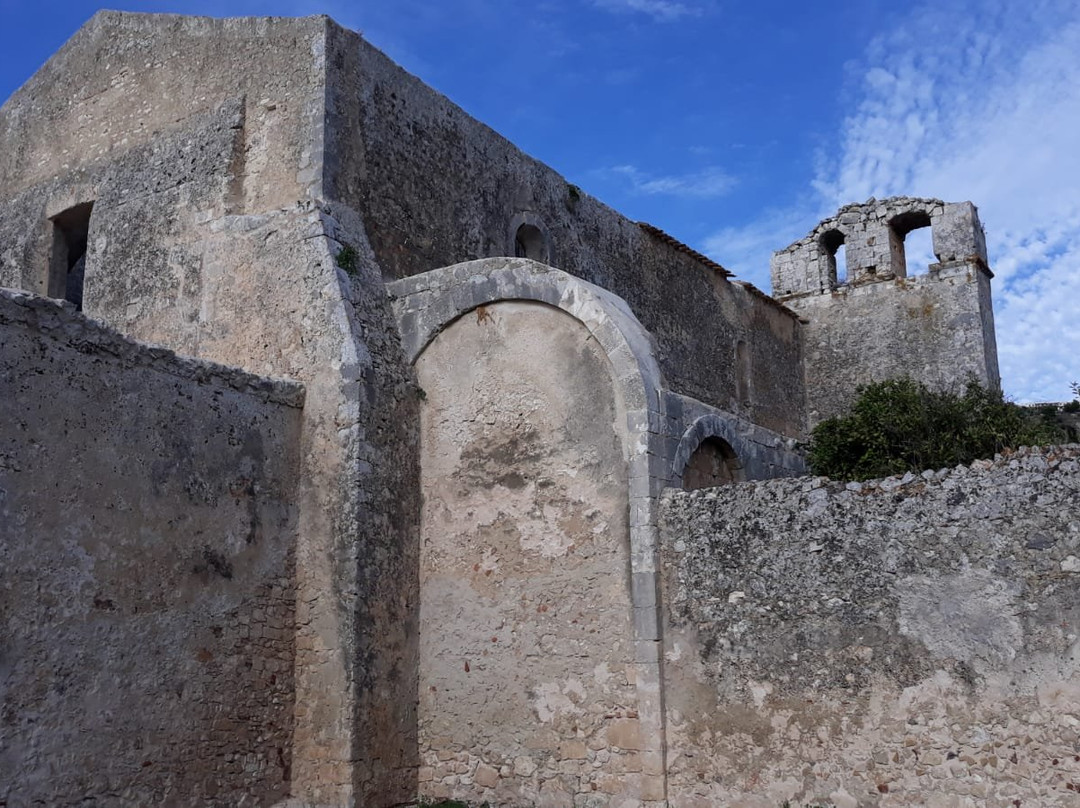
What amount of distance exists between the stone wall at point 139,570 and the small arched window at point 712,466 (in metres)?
3.41

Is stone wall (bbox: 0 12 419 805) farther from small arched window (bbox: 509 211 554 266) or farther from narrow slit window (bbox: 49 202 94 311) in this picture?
small arched window (bbox: 509 211 554 266)

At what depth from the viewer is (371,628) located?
9047 millimetres

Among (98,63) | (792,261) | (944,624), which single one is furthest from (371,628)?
(792,261)

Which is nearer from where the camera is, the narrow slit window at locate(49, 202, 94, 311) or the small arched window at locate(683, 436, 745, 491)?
the small arched window at locate(683, 436, 745, 491)

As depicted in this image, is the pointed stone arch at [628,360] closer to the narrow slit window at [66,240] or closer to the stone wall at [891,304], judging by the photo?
the narrow slit window at [66,240]

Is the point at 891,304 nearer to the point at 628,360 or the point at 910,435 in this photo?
the point at 910,435

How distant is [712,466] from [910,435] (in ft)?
14.5

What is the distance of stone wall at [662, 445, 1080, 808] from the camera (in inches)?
281

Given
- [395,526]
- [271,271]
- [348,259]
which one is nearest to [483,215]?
[348,259]

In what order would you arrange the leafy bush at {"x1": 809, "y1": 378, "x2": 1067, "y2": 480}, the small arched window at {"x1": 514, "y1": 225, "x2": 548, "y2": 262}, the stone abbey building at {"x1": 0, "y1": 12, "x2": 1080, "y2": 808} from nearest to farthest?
1. the stone abbey building at {"x1": 0, "y1": 12, "x2": 1080, "y2": 808}
2. the leafy bush at {"x1": 809, "y1": 378, "x2": 1067, "y2": 480}
3. the small arched window at {"x1": 514, "y1": 225, "x2": 548, "y2": 262}

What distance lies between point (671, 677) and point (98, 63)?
9.22m

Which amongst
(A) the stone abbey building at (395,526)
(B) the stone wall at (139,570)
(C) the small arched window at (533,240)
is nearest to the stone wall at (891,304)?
(C) the small arched window at (533,240)

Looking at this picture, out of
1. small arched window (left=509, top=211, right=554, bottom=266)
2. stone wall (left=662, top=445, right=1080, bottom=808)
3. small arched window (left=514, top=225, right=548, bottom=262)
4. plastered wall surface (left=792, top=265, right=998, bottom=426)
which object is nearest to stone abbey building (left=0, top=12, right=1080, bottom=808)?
stone wall (left=662, top=445, right=1080, bottom=808)

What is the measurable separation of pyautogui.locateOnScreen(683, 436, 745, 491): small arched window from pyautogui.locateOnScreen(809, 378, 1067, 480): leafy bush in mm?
3352
